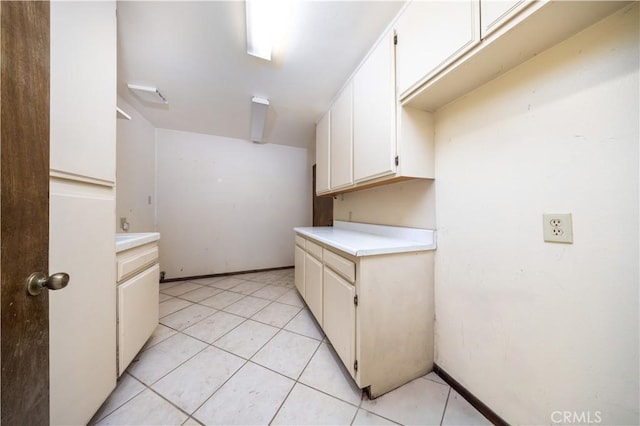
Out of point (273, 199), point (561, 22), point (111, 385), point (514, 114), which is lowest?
point (111, 385)

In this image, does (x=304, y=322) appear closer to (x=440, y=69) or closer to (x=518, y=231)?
(x=518, y=231)

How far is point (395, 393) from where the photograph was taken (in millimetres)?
1183

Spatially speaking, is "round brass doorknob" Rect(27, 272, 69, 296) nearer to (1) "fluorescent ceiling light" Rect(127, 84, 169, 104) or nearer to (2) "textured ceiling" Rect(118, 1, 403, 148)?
(2) "textured ceiling" Rect(118, 1, 403, 148)

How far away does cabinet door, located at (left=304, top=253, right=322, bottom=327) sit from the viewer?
166 cm

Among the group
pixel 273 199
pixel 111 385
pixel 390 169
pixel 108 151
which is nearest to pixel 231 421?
pixel 111 385

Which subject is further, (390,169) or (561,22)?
(390,169)

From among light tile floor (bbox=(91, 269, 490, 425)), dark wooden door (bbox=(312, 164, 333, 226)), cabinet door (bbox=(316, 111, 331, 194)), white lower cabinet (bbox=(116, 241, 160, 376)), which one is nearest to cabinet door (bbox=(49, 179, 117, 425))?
white lower cabinet (bbox=(116, 241, 160, 376))

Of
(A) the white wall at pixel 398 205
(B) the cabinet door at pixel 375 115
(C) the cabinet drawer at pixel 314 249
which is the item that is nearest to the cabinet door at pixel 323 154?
(A) the white wall at pixel 398 205

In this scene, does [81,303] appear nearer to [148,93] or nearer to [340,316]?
[340,316]

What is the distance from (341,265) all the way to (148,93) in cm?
255

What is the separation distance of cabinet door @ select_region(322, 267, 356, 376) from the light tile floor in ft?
0.60

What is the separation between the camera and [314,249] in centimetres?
179

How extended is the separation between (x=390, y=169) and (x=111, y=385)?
2.00 metres
